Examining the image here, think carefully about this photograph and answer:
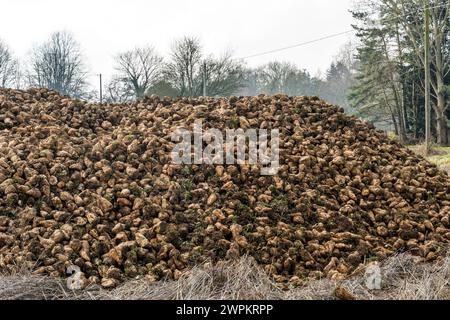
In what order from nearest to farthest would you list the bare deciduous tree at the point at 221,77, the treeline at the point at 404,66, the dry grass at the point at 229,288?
the dry grass at the point at 229,288, the treeline at the point at 404,66, the bare deciduous tree at the point at 221,77

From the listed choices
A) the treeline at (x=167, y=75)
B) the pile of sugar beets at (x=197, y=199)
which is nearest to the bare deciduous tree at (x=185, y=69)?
the treeline at (x=167, y=75)

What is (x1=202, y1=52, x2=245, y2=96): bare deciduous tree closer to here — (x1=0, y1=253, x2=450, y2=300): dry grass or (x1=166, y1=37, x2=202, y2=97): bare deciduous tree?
(x1=166, y1=37, x2=202, y2=97): bare deciduous tree

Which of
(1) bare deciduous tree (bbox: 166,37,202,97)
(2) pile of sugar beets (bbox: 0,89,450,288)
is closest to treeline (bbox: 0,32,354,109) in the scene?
(1) bare deciduous tree (bbox: 166,37,202,97)

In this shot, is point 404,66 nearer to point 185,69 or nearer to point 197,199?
point 185,69

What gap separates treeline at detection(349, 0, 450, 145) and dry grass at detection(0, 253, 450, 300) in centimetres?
1500

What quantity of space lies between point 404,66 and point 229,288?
57.8 feet

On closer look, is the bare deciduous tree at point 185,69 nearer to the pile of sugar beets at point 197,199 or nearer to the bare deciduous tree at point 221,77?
the bare deciduous tree at point 221,77

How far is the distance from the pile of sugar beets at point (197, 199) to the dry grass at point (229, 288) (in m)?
0.12

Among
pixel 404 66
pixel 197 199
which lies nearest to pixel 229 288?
pixel 197 199

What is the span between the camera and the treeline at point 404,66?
16453 mm

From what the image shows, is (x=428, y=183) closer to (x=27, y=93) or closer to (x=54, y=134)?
(x=54, y=134)

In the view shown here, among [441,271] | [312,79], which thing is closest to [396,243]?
[441,271]

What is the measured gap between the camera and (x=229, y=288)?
9.02 feet

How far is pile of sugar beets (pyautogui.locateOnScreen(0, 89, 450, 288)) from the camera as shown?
3.14m
